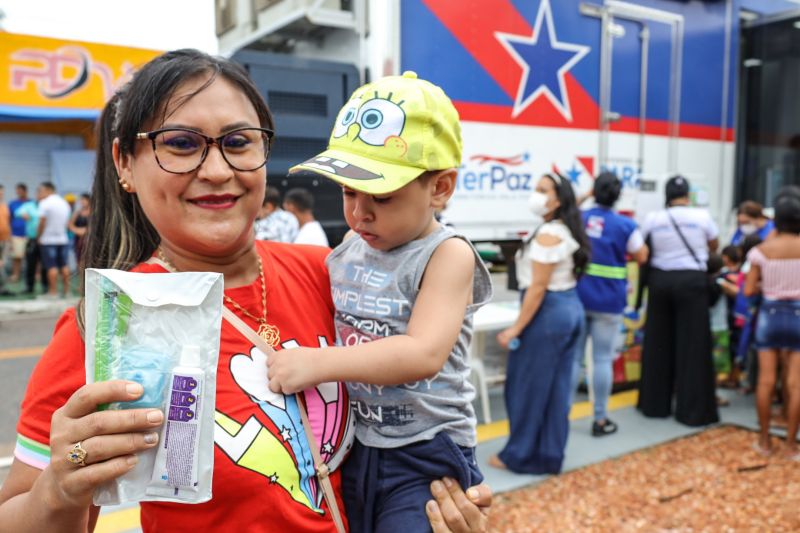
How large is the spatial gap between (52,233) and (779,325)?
1081 centimetres

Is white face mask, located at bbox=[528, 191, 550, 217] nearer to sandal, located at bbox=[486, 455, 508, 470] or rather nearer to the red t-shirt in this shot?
sandal, located at bbox=[486, 455, 508, 470]

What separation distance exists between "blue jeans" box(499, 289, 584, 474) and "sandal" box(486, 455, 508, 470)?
0.19 feet

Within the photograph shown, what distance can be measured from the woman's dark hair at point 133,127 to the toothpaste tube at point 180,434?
1.69 feet

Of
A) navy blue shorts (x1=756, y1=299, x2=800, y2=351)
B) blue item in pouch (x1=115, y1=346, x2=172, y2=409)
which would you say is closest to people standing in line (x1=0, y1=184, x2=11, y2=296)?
navy blue shorts (x1=756, y1=299, x2=800, y2=351)

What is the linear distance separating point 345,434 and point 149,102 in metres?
0.80

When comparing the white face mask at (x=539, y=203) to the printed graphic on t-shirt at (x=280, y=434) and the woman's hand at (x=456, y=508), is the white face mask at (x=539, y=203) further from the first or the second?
the printed graphic on t-shirt at (x=280, y=434)

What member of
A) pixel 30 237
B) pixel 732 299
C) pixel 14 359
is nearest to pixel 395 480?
pixel 732 299

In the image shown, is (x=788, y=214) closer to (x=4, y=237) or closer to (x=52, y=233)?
(x=4, y=237)

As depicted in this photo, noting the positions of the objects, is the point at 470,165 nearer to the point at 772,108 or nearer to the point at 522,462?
the point at 522,462

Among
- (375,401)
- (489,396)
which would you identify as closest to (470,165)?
(489,396)

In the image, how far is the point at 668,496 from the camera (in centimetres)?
392

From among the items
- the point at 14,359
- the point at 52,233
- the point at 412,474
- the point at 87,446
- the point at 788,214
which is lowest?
the point at 14,359

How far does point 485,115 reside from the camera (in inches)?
179

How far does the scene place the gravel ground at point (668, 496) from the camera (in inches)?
142
